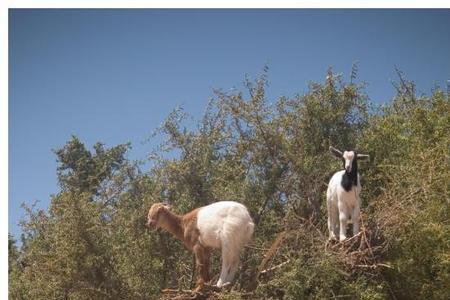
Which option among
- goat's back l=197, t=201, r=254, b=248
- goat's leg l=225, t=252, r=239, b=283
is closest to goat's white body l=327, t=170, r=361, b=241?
goat's back l=197, t=201, r=254, b=248

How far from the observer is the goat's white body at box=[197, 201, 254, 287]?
9070 millimetres

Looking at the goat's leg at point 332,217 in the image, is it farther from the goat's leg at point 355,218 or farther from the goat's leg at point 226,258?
the goat's leg at point 226,258

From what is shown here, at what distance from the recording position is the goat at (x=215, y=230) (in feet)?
29.8

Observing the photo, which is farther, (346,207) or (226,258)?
(346,207)

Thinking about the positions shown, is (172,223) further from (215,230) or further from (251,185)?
(251,185)

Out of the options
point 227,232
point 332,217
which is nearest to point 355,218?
point 332,217

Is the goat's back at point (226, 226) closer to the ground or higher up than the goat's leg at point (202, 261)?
higher up

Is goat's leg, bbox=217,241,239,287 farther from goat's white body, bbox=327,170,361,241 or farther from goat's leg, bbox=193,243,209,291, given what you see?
goat's white body, bbox=327,170,361,241

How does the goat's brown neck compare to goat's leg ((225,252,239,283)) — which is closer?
goat's leg ((225,252,239,283))

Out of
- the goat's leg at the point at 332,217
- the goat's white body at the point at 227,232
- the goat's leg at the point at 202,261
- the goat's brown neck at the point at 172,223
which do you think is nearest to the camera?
the goat's white body at the point at 227,232

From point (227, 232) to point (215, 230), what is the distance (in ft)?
0.76

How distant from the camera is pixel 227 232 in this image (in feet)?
29.7

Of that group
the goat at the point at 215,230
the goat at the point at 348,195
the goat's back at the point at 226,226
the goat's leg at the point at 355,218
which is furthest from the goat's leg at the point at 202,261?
the goat's leg at the point at 355,218
